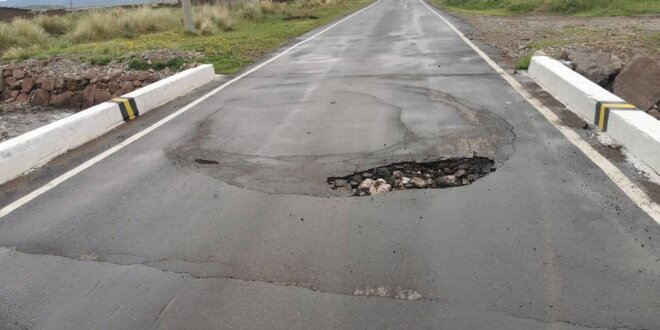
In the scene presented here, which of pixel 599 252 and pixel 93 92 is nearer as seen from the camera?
pixel 599 252

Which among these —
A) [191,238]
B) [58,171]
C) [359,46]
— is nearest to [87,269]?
[191,238]

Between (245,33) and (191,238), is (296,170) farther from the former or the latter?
(245,33)

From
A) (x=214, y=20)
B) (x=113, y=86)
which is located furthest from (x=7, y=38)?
(x=113, y=86)

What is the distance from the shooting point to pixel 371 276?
3646 millimetres

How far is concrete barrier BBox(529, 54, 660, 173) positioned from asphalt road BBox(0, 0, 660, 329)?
1.75 feet

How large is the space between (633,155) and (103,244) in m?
5.11

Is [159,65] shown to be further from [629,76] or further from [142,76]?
[629,76]

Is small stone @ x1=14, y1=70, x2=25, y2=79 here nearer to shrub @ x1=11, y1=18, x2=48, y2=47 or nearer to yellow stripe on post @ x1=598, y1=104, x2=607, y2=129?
shrub @ x1=11, y1=18, x2=48, y2=47

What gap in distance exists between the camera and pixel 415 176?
5.36m

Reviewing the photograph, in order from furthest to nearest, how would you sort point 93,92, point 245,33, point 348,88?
point 245,33 → point 93,92 → point 348,88

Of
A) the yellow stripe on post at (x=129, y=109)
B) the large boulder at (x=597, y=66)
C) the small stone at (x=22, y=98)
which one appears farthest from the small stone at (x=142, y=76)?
the large boulder at (x=597, y=66)

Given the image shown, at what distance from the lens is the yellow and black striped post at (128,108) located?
329 inches

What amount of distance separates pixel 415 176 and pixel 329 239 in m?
1.52

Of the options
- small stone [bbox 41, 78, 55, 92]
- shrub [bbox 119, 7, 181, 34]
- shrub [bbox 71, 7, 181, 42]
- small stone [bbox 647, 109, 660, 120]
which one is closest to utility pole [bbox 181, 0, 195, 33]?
shrub [bbox 71, 7, 181, 42]
